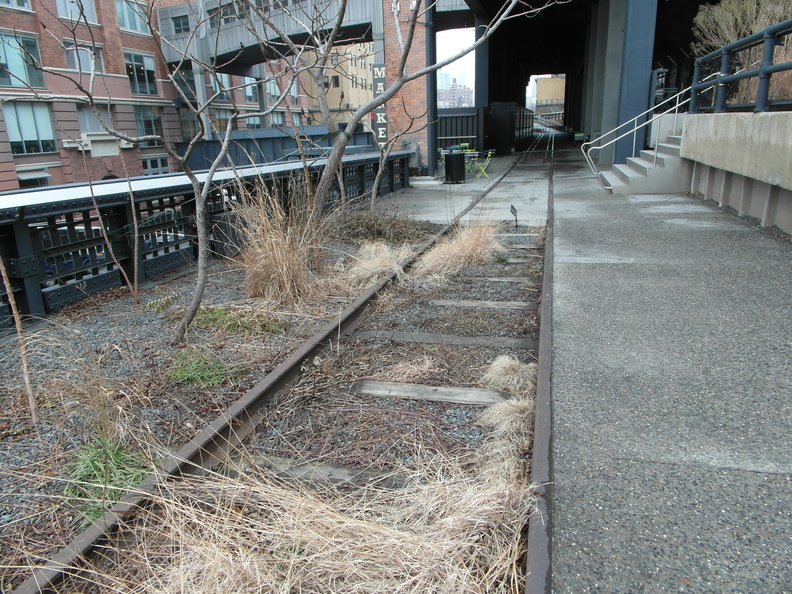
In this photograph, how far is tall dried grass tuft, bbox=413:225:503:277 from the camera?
6.71m

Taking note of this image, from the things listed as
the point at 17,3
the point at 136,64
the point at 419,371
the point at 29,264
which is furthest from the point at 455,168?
the point at 136,64

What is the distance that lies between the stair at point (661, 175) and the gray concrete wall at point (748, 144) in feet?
2.95

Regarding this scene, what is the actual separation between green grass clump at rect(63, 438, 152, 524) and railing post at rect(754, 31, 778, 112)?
322 inches

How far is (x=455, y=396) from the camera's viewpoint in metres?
3.58

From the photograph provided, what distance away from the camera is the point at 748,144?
23.2ft

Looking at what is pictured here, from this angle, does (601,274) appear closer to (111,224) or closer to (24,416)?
(24,416)

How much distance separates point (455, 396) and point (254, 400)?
4.08ft

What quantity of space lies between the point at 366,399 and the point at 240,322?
1751mm

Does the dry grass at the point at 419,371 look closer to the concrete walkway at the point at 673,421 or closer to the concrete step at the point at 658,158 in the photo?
the concrete walkway at the point at 673,421

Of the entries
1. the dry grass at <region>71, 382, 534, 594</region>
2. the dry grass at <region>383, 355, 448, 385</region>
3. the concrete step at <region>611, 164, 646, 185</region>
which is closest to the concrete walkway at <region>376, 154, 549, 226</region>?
the concrete step at <region>611, 164, 646, 185</region>

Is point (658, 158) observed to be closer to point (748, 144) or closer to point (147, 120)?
point (748, 144)

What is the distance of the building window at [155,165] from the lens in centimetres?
3822

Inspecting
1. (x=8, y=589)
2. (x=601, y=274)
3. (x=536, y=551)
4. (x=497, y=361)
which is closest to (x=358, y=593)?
(x=536, y=551)

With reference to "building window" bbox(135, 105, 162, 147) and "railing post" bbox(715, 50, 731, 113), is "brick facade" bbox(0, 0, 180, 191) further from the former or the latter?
"railing post" bbox(715, 50, 731, 113)
